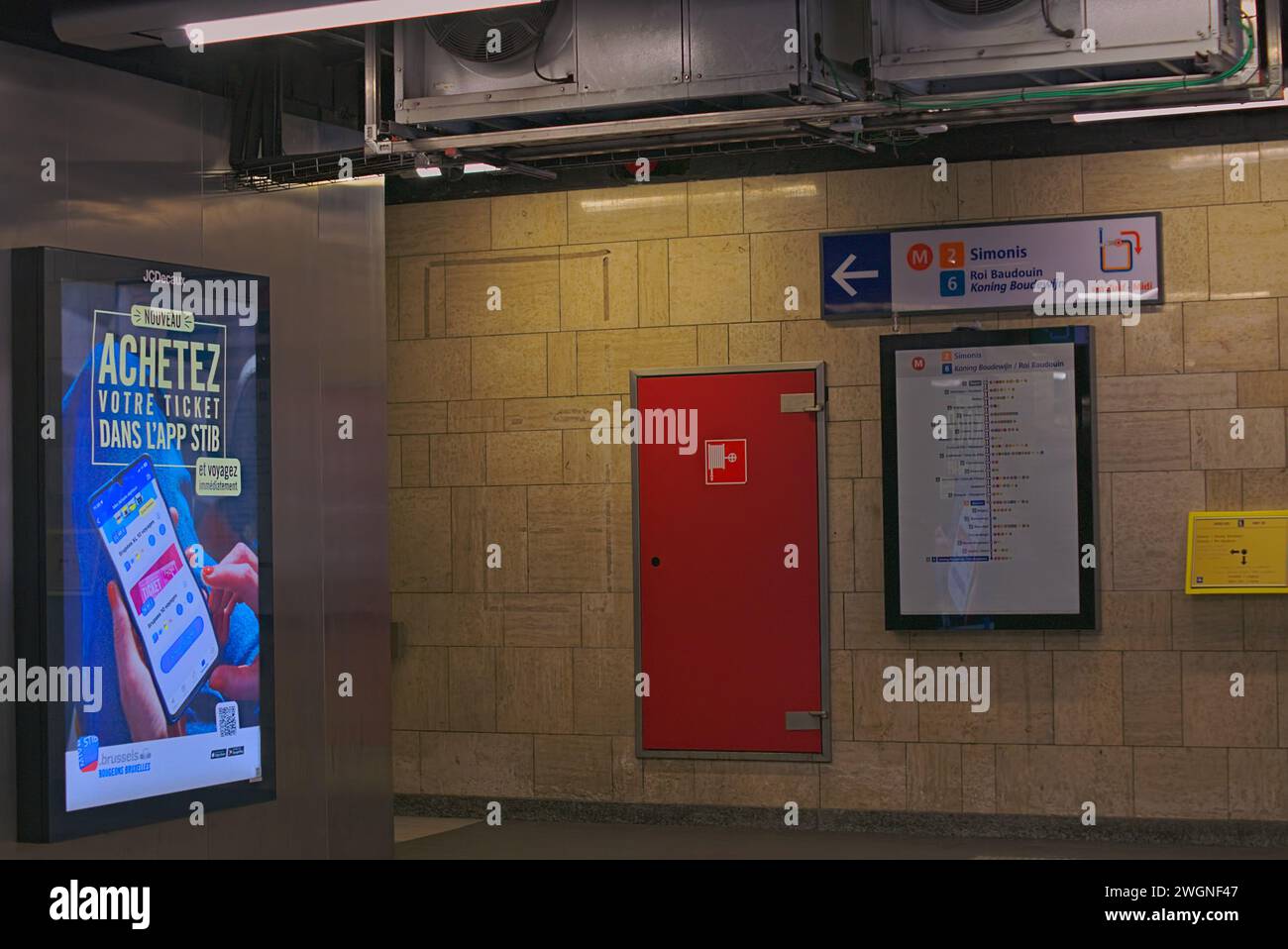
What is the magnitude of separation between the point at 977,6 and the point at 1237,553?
12.1 ft

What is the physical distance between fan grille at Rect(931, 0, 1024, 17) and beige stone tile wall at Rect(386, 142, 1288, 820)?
124 inches

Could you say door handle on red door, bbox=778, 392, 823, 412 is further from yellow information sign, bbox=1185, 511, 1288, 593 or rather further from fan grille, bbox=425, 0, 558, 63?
fan grille, bbox=425, 0, 558, 63

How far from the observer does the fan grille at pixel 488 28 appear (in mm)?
5824

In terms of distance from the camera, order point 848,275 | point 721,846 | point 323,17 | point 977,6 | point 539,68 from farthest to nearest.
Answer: point 848,275
point 721,846
point 539,68
point 977,6
point 323,17

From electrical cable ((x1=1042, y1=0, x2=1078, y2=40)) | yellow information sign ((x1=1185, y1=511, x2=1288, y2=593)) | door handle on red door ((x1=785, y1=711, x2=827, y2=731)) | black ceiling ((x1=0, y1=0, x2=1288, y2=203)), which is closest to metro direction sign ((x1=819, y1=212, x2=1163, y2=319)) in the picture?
black ceiling ((x1=0, y1=0, x2=1288, y2=203))

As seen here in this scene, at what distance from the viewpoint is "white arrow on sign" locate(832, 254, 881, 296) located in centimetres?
867

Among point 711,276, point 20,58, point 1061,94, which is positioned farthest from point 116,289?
point 711,276

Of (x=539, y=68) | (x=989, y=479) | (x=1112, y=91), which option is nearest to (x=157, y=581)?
(x=539, y=68)

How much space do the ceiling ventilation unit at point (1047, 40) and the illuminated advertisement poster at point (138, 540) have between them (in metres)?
2.73

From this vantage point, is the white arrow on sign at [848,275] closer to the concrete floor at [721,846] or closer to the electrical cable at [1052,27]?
the concrete floor at [721,846]

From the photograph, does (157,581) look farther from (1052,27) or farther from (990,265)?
(990,265)

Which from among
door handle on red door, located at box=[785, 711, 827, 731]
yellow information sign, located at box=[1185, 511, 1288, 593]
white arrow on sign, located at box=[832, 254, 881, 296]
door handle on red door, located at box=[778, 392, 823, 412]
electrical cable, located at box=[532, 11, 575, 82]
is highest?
electrical cable, located at box=[532, 11, 575, 82]

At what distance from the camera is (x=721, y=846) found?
8.36 meters

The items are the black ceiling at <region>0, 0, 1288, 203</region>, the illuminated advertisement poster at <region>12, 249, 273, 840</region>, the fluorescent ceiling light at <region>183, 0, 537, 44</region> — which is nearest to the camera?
the fluorescent ceiling light at <region>183, 0, 537, 44</region>
